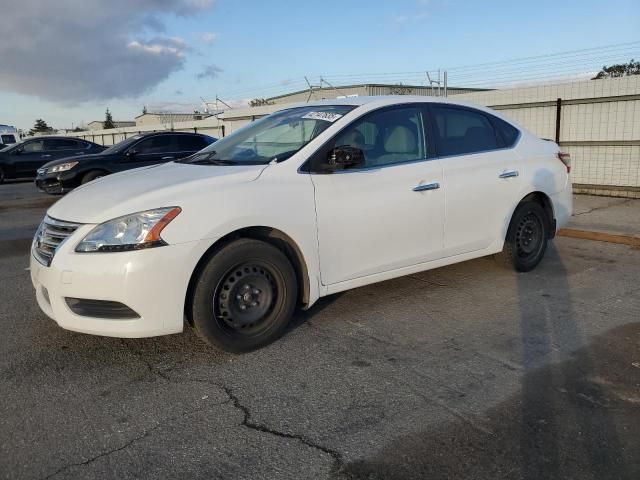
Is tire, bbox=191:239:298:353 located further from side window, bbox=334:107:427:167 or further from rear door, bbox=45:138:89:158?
rear door, bbox=45:138:89:158

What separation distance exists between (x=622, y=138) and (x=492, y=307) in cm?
730

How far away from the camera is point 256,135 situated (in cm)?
466

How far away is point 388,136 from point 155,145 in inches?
355

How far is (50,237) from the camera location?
3.63 m

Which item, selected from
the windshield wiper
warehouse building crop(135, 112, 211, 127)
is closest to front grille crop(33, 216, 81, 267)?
the windshield wiper

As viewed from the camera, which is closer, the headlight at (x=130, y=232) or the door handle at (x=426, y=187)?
the headlight at (x=130, y=232)

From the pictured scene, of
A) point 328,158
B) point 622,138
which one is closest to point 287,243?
point 328,158

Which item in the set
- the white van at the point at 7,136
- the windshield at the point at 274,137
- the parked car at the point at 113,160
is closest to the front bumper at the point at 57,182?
the parked car at the point at 113,160

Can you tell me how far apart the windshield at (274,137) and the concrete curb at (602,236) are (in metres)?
4.41

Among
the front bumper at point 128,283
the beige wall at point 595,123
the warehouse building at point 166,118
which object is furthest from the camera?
the warehouse building at point 166,118

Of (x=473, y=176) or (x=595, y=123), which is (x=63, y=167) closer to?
(x=473, y=176)

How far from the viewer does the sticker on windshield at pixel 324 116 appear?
4266 mm

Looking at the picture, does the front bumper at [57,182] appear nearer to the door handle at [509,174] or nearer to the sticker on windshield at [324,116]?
the sticker on windshield at [324,116]

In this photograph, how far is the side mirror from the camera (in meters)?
3.92
